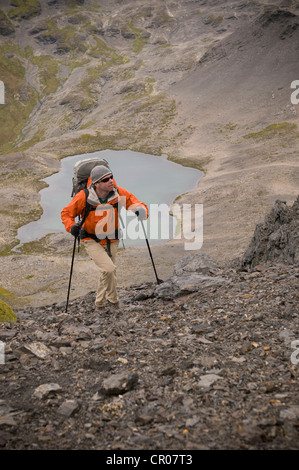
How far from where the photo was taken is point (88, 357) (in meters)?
9.20

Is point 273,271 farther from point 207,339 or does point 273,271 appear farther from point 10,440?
point 10,440

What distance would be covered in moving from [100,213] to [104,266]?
191cm

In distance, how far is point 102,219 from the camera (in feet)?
42.4

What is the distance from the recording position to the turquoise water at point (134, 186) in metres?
78.0

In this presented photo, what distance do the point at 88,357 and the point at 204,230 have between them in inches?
2148

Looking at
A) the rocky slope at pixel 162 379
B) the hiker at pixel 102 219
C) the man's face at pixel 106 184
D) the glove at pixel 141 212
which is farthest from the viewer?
the glove at pixel 141 212

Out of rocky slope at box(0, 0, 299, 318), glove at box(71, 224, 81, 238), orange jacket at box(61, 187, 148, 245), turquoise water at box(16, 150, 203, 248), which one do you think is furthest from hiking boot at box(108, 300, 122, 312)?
turquoise water at box(16, 150, 203, 248)

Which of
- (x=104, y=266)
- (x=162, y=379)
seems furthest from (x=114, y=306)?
(x=162, y=379)

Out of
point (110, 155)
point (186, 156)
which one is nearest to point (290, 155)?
point (186, 156)

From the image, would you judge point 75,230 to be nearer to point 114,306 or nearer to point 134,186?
point 114,306

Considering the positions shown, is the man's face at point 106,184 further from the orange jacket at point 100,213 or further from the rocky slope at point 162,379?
the rocky slope at point 162,379

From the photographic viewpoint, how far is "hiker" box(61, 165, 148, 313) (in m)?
12.4

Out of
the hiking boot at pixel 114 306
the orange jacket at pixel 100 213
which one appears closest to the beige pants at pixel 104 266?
the hiking boot at pixel 114 306

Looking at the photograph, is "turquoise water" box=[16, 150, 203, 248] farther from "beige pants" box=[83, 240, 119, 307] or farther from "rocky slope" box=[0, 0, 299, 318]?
"beige pants" box=[83, 240, 119, 307]
